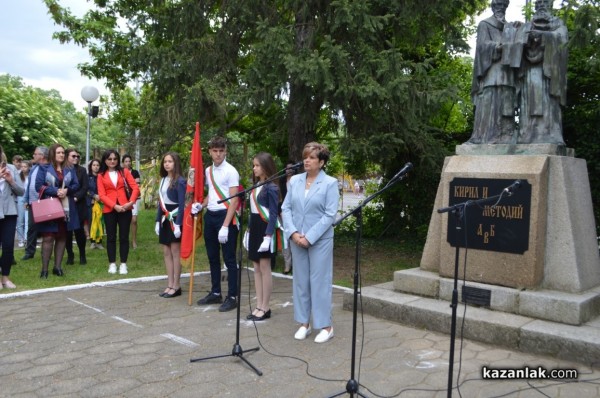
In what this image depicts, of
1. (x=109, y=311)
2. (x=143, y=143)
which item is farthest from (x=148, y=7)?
(x=109, y=311)

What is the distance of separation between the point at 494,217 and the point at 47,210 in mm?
5976

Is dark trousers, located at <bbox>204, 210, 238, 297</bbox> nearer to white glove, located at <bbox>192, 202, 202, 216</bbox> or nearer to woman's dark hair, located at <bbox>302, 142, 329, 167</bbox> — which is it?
white glove, located at <bbox>192, 202, 202, 216</bbox>

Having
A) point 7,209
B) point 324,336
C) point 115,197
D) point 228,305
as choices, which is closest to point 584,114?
point 324,336

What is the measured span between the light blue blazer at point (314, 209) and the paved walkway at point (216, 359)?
0.96m

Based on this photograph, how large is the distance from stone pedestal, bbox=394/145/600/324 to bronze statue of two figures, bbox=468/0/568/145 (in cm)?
32

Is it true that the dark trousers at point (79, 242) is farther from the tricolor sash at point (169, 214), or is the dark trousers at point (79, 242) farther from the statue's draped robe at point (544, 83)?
the statue's draped robe at point (544, 83)

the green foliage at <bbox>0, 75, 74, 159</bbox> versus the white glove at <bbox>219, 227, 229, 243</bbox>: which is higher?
the green foliage at <bbox>0, 75, 74, 159</bbox>

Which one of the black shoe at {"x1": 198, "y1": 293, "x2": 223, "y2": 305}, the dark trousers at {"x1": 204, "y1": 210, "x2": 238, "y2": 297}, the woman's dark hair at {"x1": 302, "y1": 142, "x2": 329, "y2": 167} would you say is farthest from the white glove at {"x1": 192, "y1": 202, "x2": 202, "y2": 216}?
the woman's dark hair at {"x1": 302, "y1": 142, "x2": 329, "y2": 167}

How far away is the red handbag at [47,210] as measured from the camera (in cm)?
748

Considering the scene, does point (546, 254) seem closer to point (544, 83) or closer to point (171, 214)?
point (544, 83)

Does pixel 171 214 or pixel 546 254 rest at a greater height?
pixel 171 214

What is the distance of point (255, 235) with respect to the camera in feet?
18.5

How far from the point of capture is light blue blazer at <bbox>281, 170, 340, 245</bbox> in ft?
15.6

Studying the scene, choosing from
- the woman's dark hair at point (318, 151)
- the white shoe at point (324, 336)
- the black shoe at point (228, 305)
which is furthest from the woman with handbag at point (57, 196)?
the white shoe at point (324, 336)
